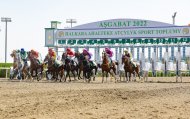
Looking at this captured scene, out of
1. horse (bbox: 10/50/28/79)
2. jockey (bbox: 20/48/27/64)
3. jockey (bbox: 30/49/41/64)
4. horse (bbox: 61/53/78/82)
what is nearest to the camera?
horse (bbox: 61/53/78/82)

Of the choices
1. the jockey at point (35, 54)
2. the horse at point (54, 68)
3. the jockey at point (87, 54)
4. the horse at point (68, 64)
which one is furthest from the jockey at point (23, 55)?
the jockey at point (87, 54)

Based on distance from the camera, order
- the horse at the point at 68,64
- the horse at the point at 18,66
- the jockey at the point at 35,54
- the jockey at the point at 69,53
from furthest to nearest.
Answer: the horse at the point at 18,66 → the jockey at the point at 35,54 → the jockey at the point at 69,53 → the horse at the point at 68,64

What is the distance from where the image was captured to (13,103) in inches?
466

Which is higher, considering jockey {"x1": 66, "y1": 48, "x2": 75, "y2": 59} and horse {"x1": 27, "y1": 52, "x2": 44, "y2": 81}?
jockey {"x1": 66, "y1": 48, "x2": 75, "y2": 59}

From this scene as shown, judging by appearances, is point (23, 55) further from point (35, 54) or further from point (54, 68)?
point (54, 68)

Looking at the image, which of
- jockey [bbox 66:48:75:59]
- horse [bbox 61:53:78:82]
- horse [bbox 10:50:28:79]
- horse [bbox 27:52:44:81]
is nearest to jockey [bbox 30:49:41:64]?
horse [bbox 27:52:44:81]

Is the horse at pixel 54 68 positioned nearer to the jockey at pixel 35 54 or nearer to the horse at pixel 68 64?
the horse at pixel 68 64

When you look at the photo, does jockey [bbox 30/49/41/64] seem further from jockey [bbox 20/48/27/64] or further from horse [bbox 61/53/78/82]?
horse [bbox 61/53/78/82]

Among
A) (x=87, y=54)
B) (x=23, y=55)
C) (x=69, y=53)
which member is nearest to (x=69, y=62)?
(x=69, y=53)

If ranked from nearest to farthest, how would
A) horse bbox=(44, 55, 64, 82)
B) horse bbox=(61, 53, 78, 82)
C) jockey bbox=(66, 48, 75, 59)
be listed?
horse bbox=(61, 53, 78, 82), jockey bbox=(66, 48, 75, 59), horse bbox=(44, 55, 64, 82)

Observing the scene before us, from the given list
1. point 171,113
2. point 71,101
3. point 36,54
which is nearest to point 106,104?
point 71,101

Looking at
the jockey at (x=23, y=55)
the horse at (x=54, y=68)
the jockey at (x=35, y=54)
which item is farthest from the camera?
the jockey at (x=23, y=55)

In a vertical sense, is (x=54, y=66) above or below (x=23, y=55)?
below

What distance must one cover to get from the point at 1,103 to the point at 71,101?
73.4 inches
